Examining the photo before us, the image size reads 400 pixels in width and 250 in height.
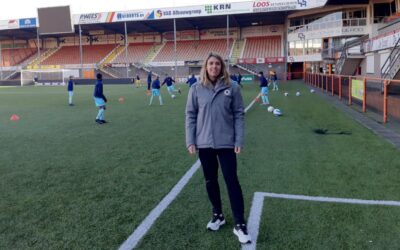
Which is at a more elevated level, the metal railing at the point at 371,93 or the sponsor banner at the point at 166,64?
the sponsor banner at the point at 166,64

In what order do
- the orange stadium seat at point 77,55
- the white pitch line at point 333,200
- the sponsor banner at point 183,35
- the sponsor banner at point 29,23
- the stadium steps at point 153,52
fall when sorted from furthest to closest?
the sponsor banner at point 183,35, the orange stadium seat at point 77,55, the stadium steps at point 153,52, the sponsor banner at point 29,23, the white pitch line at point 333,200

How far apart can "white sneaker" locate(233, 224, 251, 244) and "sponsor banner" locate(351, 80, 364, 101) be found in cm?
1276

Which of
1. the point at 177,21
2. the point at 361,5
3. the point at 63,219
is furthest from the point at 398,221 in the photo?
the point at 177,21

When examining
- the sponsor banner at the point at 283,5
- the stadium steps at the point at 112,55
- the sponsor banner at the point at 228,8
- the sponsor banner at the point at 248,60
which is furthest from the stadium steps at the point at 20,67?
the sponsor banner at the point at 283,5

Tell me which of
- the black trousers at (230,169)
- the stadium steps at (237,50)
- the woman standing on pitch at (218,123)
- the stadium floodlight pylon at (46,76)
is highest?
the stadium steps at (237,50)

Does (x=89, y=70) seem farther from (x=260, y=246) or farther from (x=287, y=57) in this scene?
(x=260, y=246)

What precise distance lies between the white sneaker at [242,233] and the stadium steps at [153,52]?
→ 54051 millimetres

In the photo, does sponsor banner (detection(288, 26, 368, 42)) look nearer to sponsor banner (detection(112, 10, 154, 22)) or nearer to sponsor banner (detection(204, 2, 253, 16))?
sponsor banner (detection(204, 2, 253, 16))

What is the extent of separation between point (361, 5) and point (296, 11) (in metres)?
9.21

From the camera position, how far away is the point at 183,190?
17.9ft

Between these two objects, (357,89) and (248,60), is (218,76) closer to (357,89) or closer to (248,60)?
(357,89)

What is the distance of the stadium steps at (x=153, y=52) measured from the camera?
57.0 meters

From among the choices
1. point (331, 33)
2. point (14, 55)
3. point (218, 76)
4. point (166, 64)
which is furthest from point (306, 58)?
point (14, 55)

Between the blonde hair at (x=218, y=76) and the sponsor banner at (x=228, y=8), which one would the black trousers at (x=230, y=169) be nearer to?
the blonde hair at (x=218, y=76)
